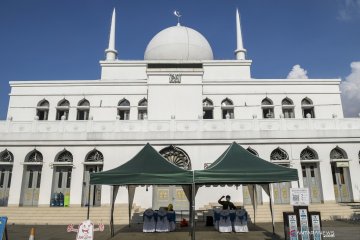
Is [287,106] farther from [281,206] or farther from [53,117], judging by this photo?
[53,117]

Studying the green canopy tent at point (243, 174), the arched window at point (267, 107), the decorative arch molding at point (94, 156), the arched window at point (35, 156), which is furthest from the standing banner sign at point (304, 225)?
the arched window at point (35, 156)

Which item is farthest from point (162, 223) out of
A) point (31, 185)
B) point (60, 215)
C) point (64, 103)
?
point (64, 103)


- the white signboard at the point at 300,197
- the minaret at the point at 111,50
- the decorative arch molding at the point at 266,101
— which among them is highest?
the minaret at the point at 111,50

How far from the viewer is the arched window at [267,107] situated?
23.9m

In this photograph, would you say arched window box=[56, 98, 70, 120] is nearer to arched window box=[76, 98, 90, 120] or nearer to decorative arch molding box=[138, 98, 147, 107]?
arched window box=[76, 98, 90, 120]

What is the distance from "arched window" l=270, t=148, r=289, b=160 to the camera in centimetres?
1931

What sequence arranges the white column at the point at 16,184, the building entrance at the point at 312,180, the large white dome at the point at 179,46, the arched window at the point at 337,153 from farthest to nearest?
1. the large white dome at the point at 179,46
2. the arched window at the point at 337,153
3. the building entrance at the point at 312,180
4. the white column at the point at 16,184

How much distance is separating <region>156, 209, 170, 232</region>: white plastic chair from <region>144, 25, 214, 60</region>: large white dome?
17780mm

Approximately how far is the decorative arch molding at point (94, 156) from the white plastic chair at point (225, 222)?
383 inches

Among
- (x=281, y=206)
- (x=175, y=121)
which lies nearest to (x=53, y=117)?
(x=175, y=121)

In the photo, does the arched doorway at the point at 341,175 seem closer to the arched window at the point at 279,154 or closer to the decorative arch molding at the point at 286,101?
the arched window at the point at 279,154

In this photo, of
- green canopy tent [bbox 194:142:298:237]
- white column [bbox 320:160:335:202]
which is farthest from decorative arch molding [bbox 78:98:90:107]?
white column [bbox 320:160:335:202]

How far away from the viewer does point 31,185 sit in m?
19.4

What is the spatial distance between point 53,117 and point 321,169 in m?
20.5
